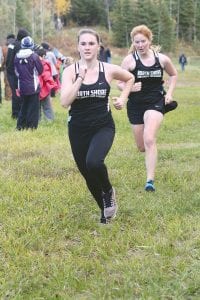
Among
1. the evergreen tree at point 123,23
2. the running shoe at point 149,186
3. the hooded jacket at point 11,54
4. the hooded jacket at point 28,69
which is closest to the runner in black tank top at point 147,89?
the running shoe at point 149,186

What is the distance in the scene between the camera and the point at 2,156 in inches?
356

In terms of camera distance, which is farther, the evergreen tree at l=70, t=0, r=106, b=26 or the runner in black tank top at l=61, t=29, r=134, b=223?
the evergreen tree at l=70, t=0, r=106, b=26

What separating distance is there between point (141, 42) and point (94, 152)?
7.88 ft

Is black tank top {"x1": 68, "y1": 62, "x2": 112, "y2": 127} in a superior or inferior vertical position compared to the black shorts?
superior

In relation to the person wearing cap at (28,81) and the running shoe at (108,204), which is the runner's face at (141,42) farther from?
the person wearing cap at (28,81)

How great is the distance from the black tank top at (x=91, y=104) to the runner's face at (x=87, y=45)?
0.16 metres

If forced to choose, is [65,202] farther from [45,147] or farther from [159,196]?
[45,147]

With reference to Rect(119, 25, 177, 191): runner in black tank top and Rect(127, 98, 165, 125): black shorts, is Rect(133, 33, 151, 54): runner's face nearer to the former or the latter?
Rect(119, 25, 177, 191): runner in black tank top

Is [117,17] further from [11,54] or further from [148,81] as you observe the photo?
[148,81]

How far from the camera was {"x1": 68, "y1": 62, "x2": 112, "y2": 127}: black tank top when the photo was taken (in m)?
5.41

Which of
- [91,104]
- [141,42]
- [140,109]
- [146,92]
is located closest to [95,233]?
[91,104]

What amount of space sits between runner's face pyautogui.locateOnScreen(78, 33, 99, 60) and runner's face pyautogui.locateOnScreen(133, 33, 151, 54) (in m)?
1.78

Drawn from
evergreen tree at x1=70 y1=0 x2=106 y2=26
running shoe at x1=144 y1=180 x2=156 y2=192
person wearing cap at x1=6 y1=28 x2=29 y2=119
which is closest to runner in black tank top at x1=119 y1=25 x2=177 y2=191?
Answer: running shoe at x1=144 y1=180 x2=156 y2=192

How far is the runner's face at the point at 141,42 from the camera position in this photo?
7.16 meters
